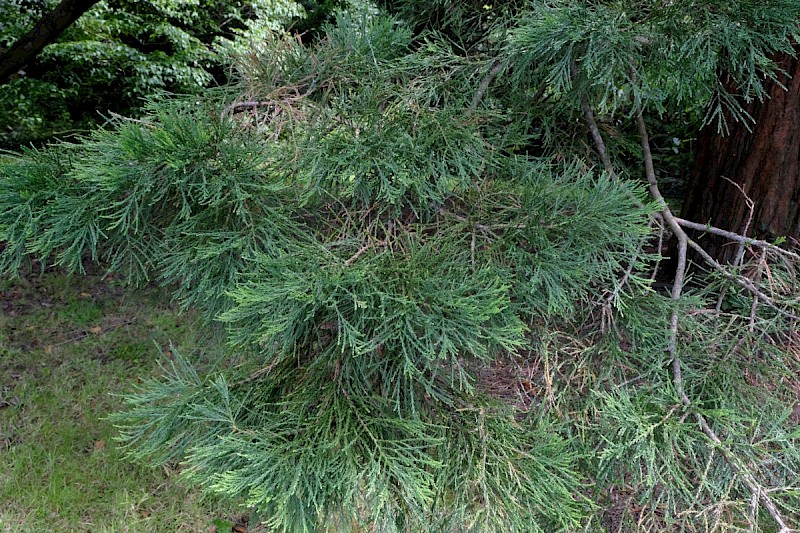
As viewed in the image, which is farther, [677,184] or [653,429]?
[677,184]

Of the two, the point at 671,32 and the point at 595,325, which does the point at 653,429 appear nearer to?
the point at 595,325

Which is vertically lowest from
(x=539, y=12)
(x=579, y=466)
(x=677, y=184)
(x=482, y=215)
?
(x=677, y=184)

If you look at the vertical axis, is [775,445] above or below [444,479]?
below

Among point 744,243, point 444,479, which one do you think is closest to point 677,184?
point 744,243

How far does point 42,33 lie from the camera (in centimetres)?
343

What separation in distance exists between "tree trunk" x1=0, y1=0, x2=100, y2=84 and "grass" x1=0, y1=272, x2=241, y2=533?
1801mm

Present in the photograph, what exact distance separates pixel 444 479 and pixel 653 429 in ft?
1.79

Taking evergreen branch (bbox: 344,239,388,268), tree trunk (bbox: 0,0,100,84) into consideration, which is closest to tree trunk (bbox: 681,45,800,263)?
evergreen branch (bbox: 344,239,388,268)

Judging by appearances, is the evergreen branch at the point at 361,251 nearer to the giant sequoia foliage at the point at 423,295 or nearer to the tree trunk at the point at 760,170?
the giant sequoia foliage at the point at 423,295

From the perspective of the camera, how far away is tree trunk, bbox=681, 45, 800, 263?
198cm

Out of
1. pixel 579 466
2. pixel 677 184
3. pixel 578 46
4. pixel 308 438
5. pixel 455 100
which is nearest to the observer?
pixel 308 438

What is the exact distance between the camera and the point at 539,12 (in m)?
1.54

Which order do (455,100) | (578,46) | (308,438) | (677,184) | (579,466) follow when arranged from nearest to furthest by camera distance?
(308,438), (578,46), (579,466), (455,100), (677,184)

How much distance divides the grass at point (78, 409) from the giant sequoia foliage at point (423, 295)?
0.66 m
